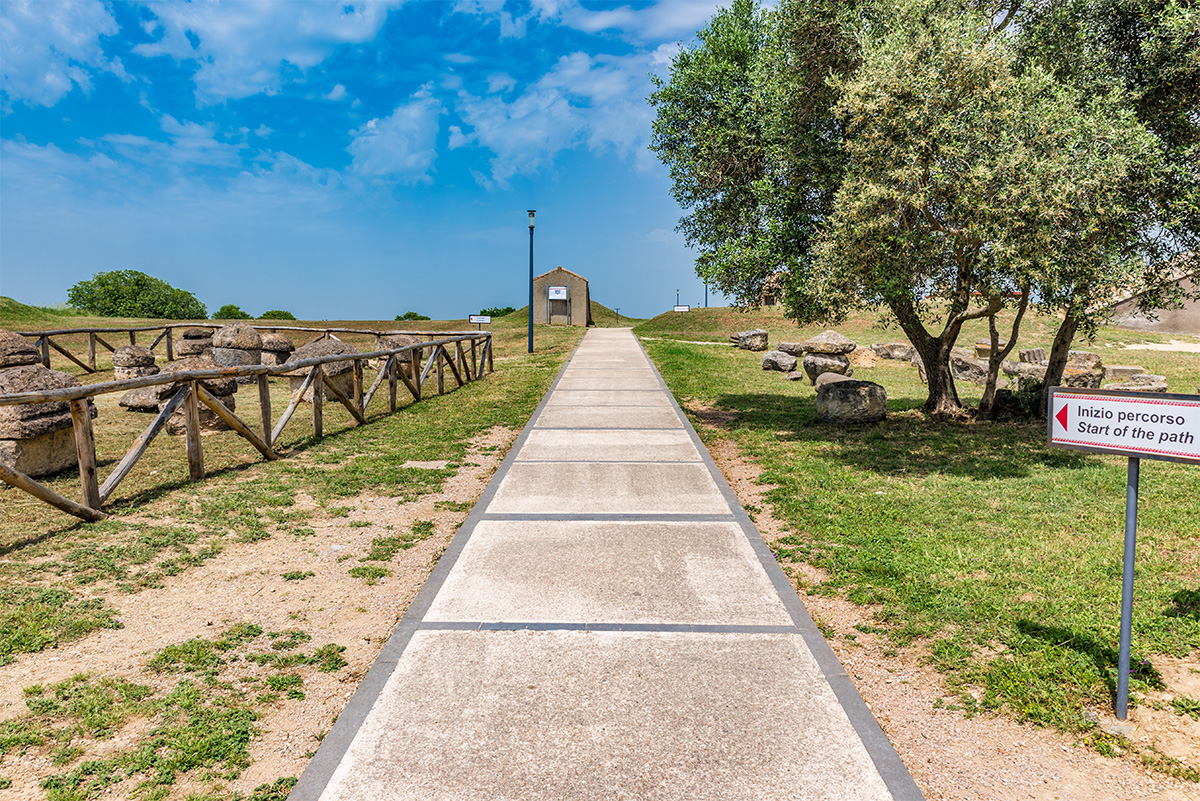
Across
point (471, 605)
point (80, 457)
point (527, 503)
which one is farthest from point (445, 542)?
point (80, 457)

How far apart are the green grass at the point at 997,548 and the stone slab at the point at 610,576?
0.65 metres

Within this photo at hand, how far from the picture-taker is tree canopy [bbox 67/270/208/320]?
63031 mm

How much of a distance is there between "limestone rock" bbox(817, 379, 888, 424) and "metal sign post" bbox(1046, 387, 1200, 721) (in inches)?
325

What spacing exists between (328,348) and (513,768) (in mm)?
13410

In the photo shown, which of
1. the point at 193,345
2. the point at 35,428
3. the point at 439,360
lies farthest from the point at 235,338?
the point at 35,428

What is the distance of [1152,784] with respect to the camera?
303 centimetres

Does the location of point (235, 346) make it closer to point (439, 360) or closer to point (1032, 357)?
point (439, 360)

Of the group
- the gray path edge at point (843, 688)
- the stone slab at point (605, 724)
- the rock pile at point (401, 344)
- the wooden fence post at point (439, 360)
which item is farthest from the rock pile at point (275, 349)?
the stone slab at point (605, 724)

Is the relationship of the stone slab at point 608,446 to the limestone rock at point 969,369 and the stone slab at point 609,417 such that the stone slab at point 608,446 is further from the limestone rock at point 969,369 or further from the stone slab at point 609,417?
the limestone rock at point 969,369

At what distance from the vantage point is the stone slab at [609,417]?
36.9ft

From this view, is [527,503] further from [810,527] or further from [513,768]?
[513,768]

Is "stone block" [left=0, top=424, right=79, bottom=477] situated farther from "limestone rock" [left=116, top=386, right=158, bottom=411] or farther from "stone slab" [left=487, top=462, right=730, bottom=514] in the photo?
"stone slab" [left=487, top=462, right=730, bottom=514]

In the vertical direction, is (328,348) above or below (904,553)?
above

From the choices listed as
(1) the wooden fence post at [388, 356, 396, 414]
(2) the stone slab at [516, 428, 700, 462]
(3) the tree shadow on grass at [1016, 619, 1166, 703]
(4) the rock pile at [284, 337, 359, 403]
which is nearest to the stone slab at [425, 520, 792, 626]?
(3) the tree shadow on grass at [1016, 619, 1166, 703]
